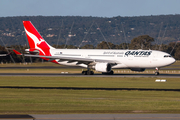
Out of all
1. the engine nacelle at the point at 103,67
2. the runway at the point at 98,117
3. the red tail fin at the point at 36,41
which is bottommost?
the runway at the point at 98,117

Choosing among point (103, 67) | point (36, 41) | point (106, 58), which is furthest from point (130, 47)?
point (103, 67)

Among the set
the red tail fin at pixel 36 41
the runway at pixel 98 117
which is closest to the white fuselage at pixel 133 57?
the red tail fin at pixel 36 41

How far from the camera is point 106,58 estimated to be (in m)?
54.6

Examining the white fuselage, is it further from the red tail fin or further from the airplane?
the red tail fin

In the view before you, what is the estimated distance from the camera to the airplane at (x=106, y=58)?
51.2m

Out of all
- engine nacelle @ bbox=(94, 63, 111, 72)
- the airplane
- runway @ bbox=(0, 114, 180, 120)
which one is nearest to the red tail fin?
the airplane

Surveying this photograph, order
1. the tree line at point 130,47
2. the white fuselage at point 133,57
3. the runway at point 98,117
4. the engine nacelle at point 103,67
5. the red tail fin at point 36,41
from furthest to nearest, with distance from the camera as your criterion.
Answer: the tree line at point 130,47, the red tail fin at point 36,41, the engine nacelle at point 103,67, the white fuselage at point 133,57, the runway at point 98,117

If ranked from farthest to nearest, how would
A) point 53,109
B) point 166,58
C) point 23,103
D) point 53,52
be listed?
point 53,52
point 166,58
point 23,103
point 53,109

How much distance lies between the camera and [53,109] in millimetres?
19250

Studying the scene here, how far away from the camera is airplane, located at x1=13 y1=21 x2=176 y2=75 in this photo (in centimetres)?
5119

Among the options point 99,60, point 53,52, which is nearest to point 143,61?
point 99,60

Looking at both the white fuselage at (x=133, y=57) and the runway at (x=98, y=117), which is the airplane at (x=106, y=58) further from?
the runway at (x=98, y=117)

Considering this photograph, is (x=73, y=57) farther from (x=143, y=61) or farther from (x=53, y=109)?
(x=53, y=109)

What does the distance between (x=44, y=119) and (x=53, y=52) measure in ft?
145
